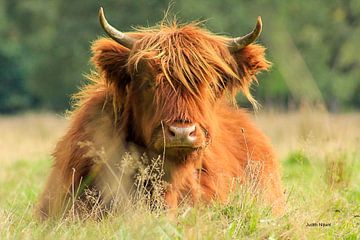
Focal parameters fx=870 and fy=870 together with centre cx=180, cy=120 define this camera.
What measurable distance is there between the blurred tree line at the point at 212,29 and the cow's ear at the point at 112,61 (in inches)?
835

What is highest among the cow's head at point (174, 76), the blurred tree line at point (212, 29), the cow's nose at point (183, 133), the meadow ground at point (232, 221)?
the cow's head at point (174, 76)

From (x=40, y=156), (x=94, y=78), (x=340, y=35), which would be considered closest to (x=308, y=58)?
(x=340, y=35)

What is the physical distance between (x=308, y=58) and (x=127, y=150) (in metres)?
31.0

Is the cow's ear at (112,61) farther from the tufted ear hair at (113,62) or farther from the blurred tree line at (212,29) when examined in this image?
the blurred tree line at (212,29)

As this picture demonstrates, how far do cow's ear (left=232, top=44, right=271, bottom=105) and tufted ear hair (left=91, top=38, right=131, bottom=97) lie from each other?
2.59 feet

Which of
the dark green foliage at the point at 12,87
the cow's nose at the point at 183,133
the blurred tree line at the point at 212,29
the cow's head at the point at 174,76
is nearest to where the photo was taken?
the cow's nose at the point at 183,133

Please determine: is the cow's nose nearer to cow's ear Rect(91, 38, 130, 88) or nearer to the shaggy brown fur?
the shaggy brown fur

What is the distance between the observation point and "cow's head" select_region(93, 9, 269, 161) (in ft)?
17.5

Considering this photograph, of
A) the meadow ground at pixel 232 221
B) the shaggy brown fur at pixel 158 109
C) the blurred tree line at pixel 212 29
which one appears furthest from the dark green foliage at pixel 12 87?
the shaggy brown fur at pixel 158 109

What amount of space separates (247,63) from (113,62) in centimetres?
96

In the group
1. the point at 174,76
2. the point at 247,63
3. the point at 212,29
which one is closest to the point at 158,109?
the point at 174,76

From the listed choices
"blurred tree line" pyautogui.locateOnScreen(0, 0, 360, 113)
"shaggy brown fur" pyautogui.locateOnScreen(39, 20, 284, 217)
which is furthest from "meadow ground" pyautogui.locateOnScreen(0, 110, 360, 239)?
"blurred tree line" pyautogui.locateOnScreen(0, 0, 360, 113)

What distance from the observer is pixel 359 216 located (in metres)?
5.26

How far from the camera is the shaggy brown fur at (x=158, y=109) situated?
18.0ft
